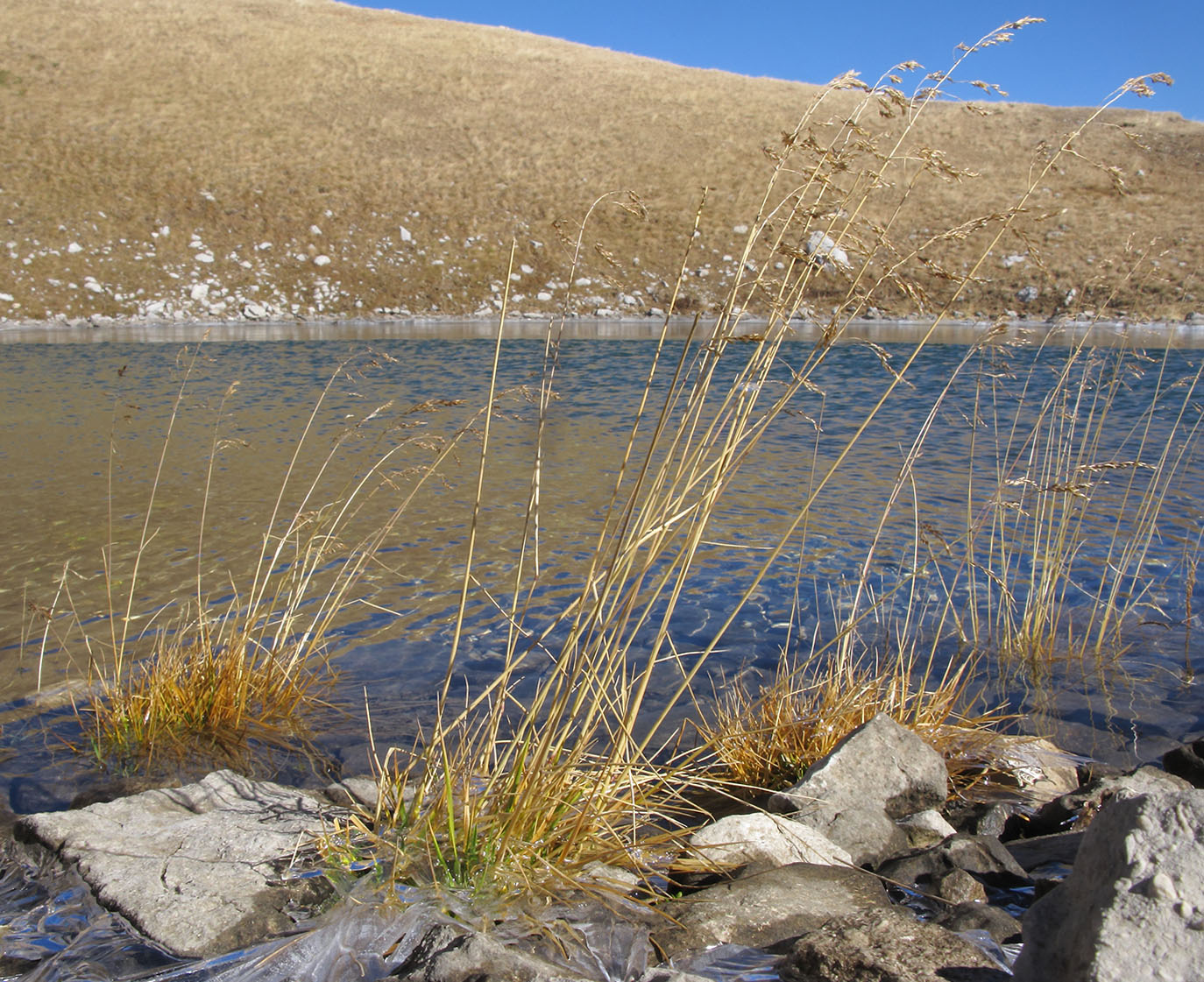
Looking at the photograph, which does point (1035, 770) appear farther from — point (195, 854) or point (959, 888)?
point (195, 854)

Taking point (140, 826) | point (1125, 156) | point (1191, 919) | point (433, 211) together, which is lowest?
point (140, 826)

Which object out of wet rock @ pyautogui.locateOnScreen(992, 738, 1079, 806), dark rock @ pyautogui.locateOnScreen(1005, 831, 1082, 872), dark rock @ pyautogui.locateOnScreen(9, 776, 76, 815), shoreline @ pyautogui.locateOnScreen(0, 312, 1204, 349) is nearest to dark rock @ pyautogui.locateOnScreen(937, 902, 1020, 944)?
dark rock @ pyautogui.locateOnScreen(1005, 831, 1082, 872)

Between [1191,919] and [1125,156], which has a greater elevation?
[1125,156]

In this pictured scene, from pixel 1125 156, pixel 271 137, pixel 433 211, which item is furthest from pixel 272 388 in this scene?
pixel 1125 156

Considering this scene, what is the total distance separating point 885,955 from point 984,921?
0.49m

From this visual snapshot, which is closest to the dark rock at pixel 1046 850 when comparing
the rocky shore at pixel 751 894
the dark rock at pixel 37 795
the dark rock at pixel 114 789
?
the rocky shore at pixel 751 894

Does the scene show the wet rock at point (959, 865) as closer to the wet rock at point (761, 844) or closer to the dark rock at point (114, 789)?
the wet rock at point (761, 844)

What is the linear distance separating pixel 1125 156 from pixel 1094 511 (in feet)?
131

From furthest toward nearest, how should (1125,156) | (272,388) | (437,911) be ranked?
(1125,156)
(272,388)
(437,911)

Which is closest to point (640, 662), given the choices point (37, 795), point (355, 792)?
point (355, 792)

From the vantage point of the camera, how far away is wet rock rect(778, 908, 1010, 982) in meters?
1.89

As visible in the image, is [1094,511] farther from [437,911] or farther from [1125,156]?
[1125,156]

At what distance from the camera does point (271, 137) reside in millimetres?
37219

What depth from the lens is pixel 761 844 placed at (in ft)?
8.32
